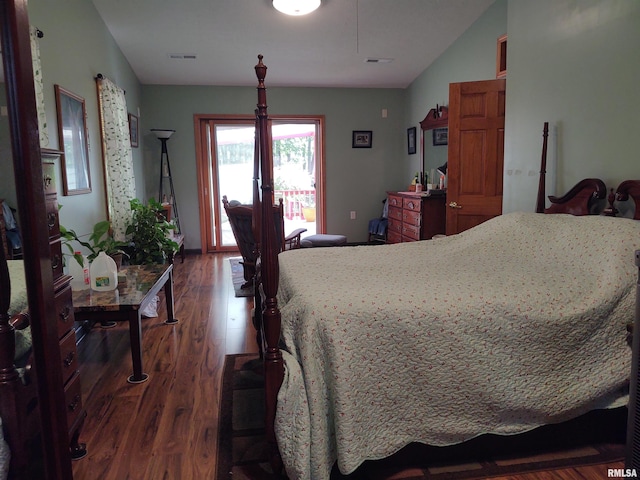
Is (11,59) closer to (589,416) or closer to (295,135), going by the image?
(589,416)

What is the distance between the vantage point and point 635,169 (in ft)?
7.22

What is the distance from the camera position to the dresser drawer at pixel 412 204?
4711 millimetres

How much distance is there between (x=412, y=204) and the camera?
16.2 ft

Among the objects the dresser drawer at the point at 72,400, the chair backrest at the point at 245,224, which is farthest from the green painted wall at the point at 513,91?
the chair backrest at the point at 245,224

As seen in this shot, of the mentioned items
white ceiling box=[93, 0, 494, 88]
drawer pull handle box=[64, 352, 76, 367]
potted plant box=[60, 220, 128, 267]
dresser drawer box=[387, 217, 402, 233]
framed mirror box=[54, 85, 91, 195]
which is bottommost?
drawer pull handle box=[64, 352, 76, 367]

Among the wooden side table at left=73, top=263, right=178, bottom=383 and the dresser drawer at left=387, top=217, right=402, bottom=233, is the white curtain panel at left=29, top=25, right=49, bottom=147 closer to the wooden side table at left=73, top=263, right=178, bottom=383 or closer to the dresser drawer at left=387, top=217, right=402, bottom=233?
the wooden side table at left=73, top=263, right=178, bottom=383

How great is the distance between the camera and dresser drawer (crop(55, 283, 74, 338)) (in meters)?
1.58

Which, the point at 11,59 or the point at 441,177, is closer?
the point at 11,59

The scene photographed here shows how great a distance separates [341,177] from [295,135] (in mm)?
960

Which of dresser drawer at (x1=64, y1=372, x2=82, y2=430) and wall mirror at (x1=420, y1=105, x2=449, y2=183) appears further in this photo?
wall mirror at (x1=420, y1=105, x2=449, y2=183)

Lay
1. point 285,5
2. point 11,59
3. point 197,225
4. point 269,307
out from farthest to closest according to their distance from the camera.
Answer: point 197,225
point 285,5
point 269,307
point 11,59

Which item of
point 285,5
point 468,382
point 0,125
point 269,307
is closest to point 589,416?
point 468,382

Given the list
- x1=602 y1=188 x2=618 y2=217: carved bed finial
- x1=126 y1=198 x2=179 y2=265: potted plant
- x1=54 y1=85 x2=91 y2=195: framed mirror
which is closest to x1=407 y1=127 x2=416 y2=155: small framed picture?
x1=126 y1=198 x2=179 y2=265: potted plant

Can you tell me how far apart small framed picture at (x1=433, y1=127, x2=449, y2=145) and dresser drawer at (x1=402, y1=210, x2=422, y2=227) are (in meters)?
0.95
